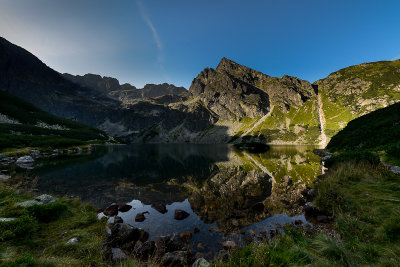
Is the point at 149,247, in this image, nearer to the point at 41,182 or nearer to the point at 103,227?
the point at 103,227

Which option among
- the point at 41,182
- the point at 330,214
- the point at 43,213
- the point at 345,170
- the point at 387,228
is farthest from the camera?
the point at 41,182

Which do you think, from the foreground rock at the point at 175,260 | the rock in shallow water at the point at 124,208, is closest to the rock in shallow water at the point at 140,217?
the rock in shallow water at the point at 124,208

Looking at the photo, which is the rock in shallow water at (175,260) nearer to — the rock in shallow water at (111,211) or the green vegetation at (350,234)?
the green vegetation at (350,234)

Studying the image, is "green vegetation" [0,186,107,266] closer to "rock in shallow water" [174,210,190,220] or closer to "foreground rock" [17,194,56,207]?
"foreground rock" [17,194,56,207]

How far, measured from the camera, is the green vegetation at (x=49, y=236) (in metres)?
5.85

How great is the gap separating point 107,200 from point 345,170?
29.2 metres

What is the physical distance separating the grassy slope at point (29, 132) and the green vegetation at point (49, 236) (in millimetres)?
72110

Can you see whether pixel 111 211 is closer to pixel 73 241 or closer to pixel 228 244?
pixel 73 241

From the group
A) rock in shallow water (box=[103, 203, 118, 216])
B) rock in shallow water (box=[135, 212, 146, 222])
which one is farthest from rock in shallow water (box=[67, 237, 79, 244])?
rock in shallow water (box=[103, 203, 118, 216])

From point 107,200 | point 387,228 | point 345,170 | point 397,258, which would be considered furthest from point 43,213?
point 345,170

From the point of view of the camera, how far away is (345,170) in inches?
749

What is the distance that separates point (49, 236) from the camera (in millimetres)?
9391

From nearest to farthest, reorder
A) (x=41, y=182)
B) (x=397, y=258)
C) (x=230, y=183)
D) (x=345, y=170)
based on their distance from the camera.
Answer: (x=397, y=258)
(x=345, y=170)
(x=41, y=182)
(x=230, y=183)

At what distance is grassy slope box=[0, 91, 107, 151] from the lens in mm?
67688
